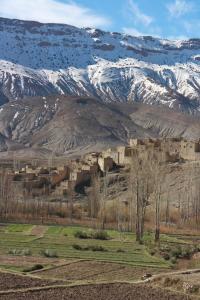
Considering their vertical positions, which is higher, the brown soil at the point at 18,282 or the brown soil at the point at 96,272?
the brown soil at the point at 18,282

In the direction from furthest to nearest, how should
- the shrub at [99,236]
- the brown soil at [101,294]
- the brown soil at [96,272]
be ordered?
the shrub at [99,236], the brown soil at [96,272], the brown soil at [101,294]

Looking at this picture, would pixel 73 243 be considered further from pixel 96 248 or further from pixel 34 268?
pixel 34 268

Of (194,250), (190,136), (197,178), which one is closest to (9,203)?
(197,178)

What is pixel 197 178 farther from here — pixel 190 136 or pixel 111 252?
pixel 190 136

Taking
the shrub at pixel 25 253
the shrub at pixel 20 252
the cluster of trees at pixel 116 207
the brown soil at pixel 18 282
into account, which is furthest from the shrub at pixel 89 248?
the cluster of trees at pixel 116 207

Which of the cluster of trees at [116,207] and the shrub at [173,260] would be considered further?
the cluster of trees at [116,207]

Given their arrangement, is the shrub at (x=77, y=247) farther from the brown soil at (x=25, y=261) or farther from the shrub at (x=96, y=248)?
the brown soil at (x=25, y=261)

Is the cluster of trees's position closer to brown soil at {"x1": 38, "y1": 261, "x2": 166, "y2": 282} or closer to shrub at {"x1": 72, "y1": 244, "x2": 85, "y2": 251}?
shrub at {"x1": 72, "y1": 244, "x2": 85, "y2": 251}

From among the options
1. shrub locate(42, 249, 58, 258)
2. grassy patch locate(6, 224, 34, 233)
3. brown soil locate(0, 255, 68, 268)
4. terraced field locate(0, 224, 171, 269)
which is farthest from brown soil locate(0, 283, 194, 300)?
grassy patch locate(6, 224, 34, 233)
